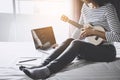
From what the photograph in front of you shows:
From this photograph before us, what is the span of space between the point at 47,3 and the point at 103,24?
198 centimetres

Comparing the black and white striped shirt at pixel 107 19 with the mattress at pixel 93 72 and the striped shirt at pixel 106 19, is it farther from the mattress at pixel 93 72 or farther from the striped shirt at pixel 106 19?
the mattress at pixel 93 72

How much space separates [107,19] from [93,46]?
238 mm

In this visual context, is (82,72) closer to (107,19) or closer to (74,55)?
(74,55)

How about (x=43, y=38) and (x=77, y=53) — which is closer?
(x=77, y=53)

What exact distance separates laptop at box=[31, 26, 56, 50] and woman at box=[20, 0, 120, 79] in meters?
0.34

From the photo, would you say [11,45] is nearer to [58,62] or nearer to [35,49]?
[35,49]

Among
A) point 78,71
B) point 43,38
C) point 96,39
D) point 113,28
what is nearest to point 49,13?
point 43,38

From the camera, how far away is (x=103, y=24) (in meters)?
1.76

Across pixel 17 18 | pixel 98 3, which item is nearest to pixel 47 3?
pixel 17 18

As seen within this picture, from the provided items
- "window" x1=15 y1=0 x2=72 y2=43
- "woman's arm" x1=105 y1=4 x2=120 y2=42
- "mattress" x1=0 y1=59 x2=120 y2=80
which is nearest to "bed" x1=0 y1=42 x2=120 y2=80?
"mattress" x1=0 y1=59 x2=120 y2=80

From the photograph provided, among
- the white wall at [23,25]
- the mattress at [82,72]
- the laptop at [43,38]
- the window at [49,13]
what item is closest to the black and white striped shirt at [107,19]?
the mattress at [82,72]

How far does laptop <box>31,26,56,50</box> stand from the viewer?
2006 millimetres

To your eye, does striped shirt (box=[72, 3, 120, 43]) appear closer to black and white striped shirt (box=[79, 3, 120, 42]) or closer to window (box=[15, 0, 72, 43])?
black and white striped shirt (box=[79, 3, 120, 42])

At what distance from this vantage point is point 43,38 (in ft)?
6.73
